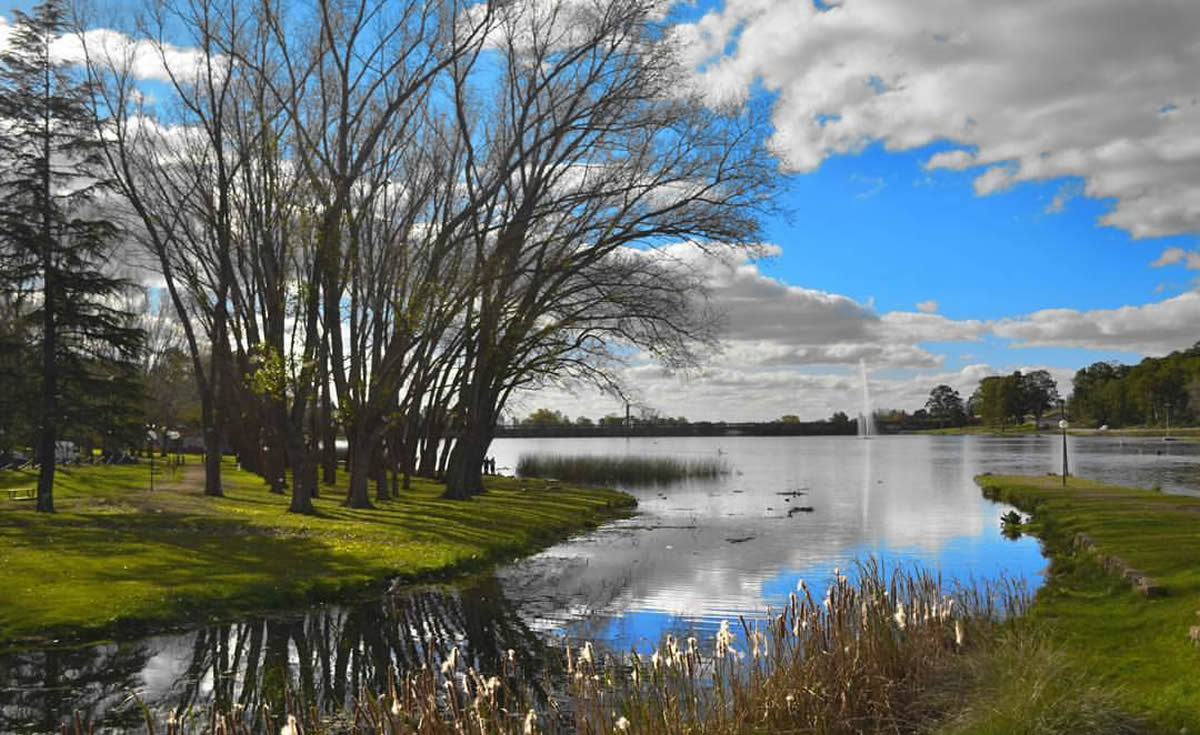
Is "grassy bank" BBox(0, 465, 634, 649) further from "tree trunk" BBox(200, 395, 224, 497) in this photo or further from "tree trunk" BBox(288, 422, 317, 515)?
"tree trunk" BBox(200, 395, 224, 497)

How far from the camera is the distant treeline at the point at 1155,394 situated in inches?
6033

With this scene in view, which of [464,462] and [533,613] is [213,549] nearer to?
[533,613]

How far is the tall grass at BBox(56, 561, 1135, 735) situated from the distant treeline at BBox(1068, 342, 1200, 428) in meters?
148

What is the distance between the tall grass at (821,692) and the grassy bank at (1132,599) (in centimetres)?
79

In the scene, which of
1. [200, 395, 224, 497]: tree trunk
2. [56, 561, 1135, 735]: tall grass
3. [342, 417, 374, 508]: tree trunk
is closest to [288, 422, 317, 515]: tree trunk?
[342, 417, 374, 508]: tree trunk

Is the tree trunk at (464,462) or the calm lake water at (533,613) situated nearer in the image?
the calm lake water at (533,613)

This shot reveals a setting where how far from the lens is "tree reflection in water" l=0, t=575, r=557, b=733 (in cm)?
1158

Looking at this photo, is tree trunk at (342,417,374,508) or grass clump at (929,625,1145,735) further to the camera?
tree trunk at (342,417,374,508)

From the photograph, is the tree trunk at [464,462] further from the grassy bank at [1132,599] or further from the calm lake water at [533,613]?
the grassy bank at [1132,599]

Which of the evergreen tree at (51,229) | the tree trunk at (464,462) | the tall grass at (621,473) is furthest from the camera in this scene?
the tall grass at (621,473)

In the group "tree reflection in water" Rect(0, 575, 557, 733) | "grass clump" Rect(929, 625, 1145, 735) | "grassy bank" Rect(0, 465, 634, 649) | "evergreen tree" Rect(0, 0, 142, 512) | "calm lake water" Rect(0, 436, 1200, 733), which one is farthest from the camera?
"evergreen tree" Rect(0, 0, 142, 512)

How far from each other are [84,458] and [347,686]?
184 feet

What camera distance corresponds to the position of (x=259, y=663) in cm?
1376

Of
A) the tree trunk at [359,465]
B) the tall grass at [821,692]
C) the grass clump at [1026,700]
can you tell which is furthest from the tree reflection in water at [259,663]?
the tree trunk at [359,465]
